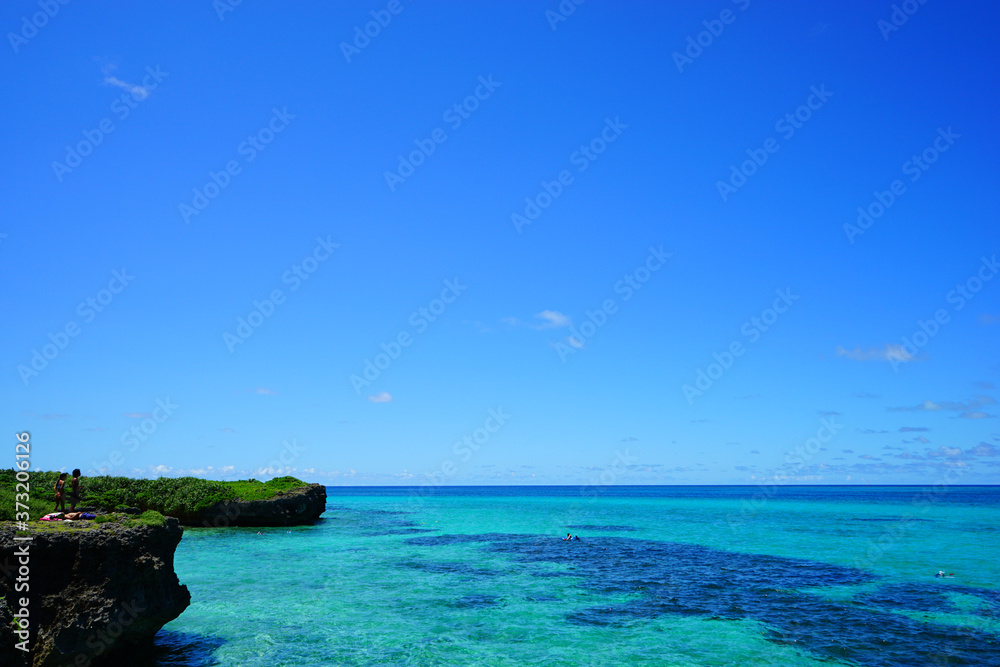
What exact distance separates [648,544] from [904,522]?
1858 inches

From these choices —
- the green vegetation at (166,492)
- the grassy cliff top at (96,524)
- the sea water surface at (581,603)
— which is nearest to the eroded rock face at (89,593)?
the grassy cliff top at (96,524)

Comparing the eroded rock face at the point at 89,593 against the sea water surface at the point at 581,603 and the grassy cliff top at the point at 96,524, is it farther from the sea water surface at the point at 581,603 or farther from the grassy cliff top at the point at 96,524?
the sea water surface at the point at 581,603

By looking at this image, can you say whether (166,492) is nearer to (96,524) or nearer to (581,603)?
(96,524)

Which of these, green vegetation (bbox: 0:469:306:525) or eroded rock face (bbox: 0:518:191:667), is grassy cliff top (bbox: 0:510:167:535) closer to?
eroded rock face (bbox: 0:518:191:667)

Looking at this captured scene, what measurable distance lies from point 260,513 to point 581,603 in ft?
144

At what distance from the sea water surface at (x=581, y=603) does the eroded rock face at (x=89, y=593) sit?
260cm

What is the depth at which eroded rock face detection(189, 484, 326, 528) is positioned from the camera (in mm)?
57750

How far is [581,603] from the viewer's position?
2688 cm

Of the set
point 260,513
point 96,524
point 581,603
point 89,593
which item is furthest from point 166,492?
point 581,603

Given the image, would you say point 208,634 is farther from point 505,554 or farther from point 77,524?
point 505,554

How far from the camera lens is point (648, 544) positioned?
165ft

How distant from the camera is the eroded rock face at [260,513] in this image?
189ft

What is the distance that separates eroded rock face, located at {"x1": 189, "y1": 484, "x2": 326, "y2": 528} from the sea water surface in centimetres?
835

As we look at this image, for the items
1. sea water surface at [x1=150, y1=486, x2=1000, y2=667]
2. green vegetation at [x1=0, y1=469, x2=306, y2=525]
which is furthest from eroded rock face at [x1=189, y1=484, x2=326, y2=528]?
sea water surface at [x1=150, y1=486, x2=1000, y2=667]
